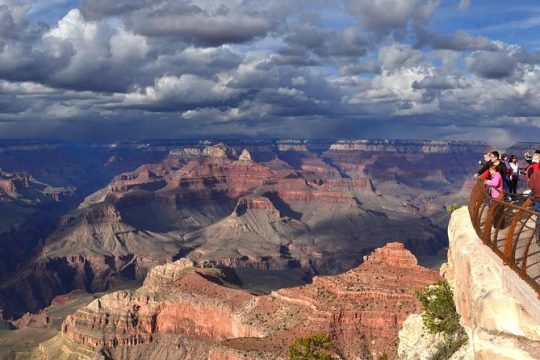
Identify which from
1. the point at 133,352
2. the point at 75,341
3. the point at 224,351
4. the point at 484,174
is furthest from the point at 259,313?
the point at 484,174

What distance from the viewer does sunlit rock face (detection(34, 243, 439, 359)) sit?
7975cm

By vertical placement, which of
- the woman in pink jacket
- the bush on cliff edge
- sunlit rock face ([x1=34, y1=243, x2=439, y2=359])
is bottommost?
sunlit rock face ([x1=34, y1=243, x2=439, y2=359])

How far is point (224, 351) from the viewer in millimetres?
75562

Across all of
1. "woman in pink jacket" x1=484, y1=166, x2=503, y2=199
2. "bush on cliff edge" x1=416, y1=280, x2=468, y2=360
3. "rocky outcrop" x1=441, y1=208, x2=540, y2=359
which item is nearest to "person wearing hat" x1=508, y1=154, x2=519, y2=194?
"woman in pink jacket" x1=484, y1=166, x2=503, y2=199

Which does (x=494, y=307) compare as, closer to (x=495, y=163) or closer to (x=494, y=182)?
(x=494, y=182)

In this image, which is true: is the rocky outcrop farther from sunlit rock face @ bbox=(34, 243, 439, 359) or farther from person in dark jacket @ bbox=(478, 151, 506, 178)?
sunlit rock face @ bbox=(34, 243, 439, 359)

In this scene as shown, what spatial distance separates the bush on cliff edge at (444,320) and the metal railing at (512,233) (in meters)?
5.21

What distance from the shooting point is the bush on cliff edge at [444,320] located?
3047 cm

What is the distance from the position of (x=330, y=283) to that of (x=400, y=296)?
411 inches

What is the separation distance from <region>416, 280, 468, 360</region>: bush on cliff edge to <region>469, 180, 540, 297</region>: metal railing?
521cm

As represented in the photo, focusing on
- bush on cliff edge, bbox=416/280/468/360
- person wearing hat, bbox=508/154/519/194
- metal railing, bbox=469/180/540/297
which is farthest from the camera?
person wearing hat, bbox=508/154/519/194

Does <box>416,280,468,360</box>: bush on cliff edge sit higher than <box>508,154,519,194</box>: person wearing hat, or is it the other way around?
<box>508,154,519,194</box>: person wearing hat

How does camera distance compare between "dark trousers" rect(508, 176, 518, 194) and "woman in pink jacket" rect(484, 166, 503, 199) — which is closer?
"woman in pink jacket" rect(484, 166, 503, 199)

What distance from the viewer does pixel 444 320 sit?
35562 millimetres
